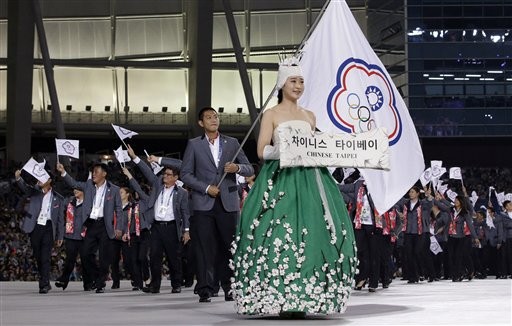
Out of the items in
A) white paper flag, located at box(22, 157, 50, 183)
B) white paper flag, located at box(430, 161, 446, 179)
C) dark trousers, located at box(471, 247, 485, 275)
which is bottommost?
dark trousers, located at box(471, 247, 485, 275)

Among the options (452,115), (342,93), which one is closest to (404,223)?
(342,93)

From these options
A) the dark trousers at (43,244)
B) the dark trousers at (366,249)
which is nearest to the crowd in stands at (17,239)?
the dark trousers at (43,244)

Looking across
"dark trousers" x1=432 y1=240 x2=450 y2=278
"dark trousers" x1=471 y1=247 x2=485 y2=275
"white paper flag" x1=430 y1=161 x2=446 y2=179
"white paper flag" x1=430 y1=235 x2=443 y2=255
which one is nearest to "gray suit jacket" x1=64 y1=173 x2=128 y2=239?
"white paper flag" x1=430 y1=161 x2=446 y2=179

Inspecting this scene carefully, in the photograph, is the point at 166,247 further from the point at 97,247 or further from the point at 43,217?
the point at 43,217

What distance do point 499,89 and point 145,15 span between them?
1769 centimetres

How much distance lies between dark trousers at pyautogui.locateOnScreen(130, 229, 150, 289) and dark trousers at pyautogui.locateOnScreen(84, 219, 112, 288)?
2.10ft

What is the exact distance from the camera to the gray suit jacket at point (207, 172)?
14352 mm

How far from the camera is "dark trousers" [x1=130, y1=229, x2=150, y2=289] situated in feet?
71.8

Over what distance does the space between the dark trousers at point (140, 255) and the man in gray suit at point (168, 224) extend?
1.46 m

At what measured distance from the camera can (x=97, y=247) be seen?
21.3 meters

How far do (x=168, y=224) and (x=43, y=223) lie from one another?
2043 mm

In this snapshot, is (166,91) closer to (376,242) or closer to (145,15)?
(145,15)

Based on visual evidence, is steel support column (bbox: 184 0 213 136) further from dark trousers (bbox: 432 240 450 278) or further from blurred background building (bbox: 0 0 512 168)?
dark trousers (bbox: 432 240 450 278)

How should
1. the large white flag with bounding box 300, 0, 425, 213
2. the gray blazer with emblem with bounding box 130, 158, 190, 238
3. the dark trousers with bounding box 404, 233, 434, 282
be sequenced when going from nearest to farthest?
the large white flag with bounding box 300, 0, 425, 213 < the gray blazer with emblem with bounding box 130, 158, 190, 238 < the dark trousers with bounding box 404, 233, 434, 282
